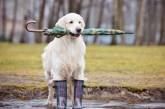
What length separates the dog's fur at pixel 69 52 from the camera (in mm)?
14484

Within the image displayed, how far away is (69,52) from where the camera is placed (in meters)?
14.6

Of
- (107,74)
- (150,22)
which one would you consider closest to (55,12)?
(150,22)

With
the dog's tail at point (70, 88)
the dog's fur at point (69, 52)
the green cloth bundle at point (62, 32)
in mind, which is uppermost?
the green cloth bundle at point (62, 32)

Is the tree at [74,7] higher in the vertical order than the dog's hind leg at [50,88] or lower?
higher

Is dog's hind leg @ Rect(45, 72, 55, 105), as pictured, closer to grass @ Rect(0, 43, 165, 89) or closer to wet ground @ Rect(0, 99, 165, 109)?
wet ground @ Rect(0, 99, 165, 109)

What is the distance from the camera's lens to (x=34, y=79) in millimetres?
20719

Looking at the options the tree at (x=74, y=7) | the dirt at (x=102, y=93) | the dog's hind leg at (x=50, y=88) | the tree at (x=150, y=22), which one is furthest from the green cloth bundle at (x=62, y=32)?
the tree at (x=150, y=22)

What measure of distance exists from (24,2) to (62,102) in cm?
5414

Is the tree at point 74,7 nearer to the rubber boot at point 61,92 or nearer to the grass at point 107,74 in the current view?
the grass at point 107,74

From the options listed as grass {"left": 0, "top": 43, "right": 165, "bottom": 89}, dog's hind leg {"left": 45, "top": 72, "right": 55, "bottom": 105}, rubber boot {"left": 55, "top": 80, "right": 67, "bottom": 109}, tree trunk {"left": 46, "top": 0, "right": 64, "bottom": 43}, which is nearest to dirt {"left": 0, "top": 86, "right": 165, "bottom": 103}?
grass {"left": 0, "top": 43, "right": 165, "bottom": 89}

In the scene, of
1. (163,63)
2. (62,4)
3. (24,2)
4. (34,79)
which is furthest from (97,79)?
(24,2)

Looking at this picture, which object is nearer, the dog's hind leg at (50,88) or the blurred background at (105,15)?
the dog's hind leg at (50,88)

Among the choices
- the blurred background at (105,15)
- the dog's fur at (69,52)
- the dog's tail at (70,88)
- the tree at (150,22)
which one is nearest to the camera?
the dog's fur at (69,52)

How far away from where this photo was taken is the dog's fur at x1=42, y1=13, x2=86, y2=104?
14484 mm
